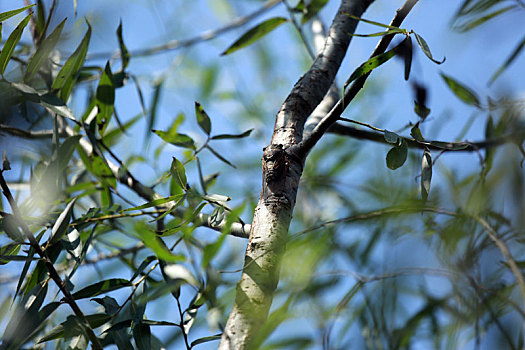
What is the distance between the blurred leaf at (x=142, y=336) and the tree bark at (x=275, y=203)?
0.17 m

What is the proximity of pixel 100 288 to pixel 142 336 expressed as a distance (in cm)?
7

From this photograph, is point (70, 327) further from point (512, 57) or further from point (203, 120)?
point (512, 57)

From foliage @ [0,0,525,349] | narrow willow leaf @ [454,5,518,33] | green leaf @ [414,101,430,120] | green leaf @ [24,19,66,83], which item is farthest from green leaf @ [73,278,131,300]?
narrow willow leaf @ [454,5,518,33]

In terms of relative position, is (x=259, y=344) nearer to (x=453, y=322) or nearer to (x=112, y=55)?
(x=453, y=322)

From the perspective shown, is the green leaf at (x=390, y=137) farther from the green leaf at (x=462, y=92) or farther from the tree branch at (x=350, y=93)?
the green leaf at (x=462, y=92)

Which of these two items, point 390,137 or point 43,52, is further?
point 43,52

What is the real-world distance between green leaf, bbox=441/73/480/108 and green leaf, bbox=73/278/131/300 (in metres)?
0.55

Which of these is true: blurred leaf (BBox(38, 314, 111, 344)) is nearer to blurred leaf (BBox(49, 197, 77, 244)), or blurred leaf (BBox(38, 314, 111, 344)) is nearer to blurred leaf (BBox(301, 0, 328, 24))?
blurred leaf (BBox(49, 197, 77, 244))

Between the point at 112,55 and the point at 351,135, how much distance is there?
0.84 m

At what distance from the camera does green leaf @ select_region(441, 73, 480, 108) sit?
72cm

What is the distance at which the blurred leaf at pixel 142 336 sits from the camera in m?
0.46

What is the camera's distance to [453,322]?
20.4 inches

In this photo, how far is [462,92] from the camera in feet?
2.40

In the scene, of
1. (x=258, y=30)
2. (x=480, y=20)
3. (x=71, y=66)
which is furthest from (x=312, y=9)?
(x=71, y=66)
